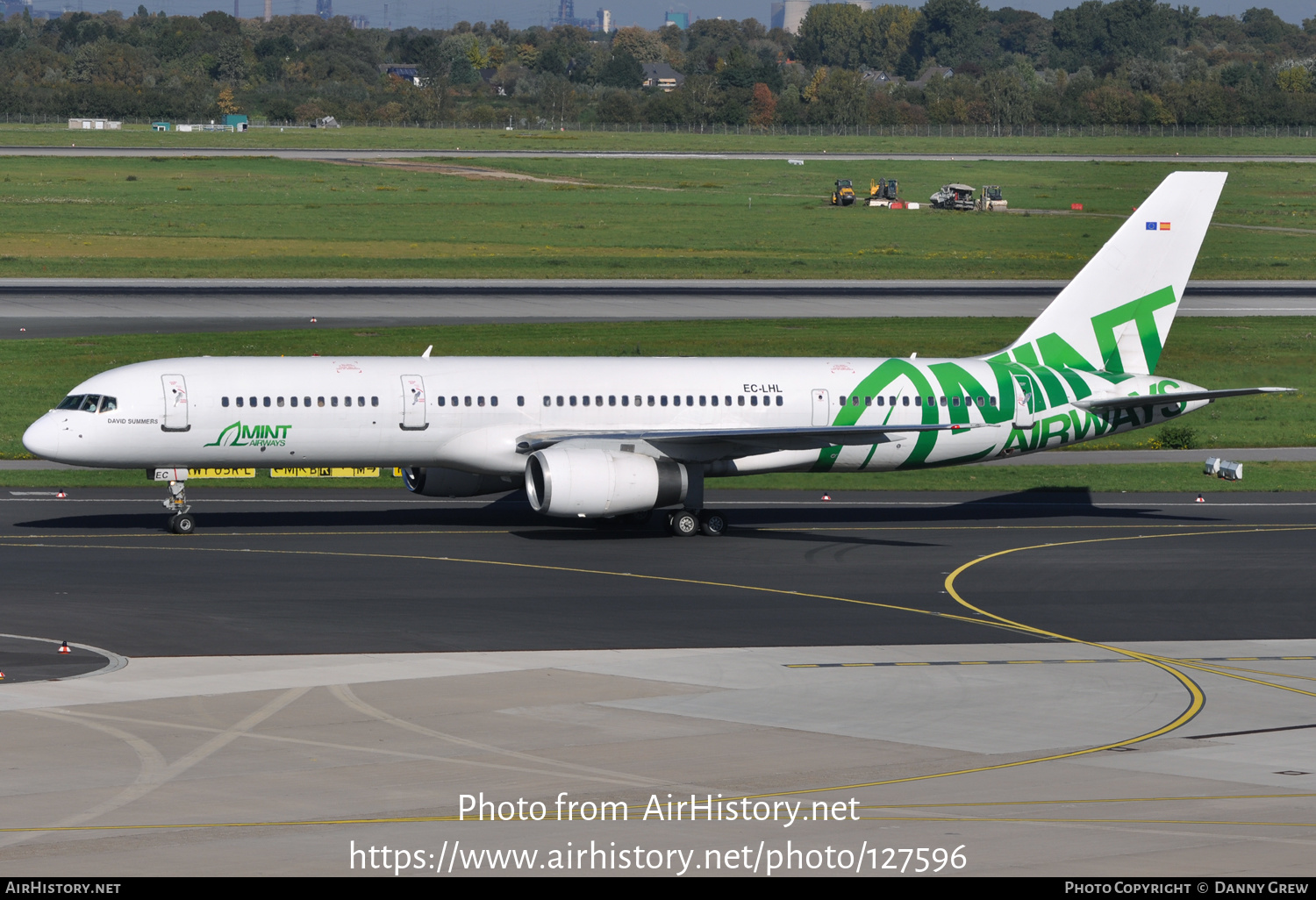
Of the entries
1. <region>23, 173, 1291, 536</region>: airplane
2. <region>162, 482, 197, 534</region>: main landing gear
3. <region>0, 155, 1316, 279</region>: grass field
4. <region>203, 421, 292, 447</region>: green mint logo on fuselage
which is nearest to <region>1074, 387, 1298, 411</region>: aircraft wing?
<region>23, 173, 1291, 536</region>: airplane

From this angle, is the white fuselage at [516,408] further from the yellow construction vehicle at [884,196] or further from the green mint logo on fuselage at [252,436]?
the yellow construction vehicle at [884,196]

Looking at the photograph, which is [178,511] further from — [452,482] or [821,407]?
[821,407]

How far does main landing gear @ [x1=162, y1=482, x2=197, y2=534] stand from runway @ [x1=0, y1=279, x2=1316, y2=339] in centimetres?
3572

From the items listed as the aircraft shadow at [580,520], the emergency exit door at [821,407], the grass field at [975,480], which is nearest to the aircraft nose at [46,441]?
the aircraft shadow at [580,520]

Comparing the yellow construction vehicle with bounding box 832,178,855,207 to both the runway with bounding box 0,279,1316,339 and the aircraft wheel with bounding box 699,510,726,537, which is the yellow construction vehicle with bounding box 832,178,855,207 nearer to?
the runway with bounding box 0,279,1316,339

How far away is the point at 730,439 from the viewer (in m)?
43.3

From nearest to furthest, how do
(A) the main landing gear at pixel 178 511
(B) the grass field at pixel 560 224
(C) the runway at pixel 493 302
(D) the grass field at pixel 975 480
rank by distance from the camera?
1. (A) the main landing gear at pixel 178 511
2. (D) the grass field at pixel 975 480
3. (C) the runway at pixel 493 302
4. (B) the grass field at pixel 560 224

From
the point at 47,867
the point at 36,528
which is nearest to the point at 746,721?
the point at 47,867

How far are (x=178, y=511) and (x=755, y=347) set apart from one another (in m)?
36.8

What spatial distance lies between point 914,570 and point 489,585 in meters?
10.4

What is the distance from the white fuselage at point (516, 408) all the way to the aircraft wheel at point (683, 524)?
6.35 feet

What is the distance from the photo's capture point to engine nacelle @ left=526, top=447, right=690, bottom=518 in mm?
41281

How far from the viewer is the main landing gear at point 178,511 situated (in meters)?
42.4

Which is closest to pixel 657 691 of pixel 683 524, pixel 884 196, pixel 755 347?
pixel 683 524
